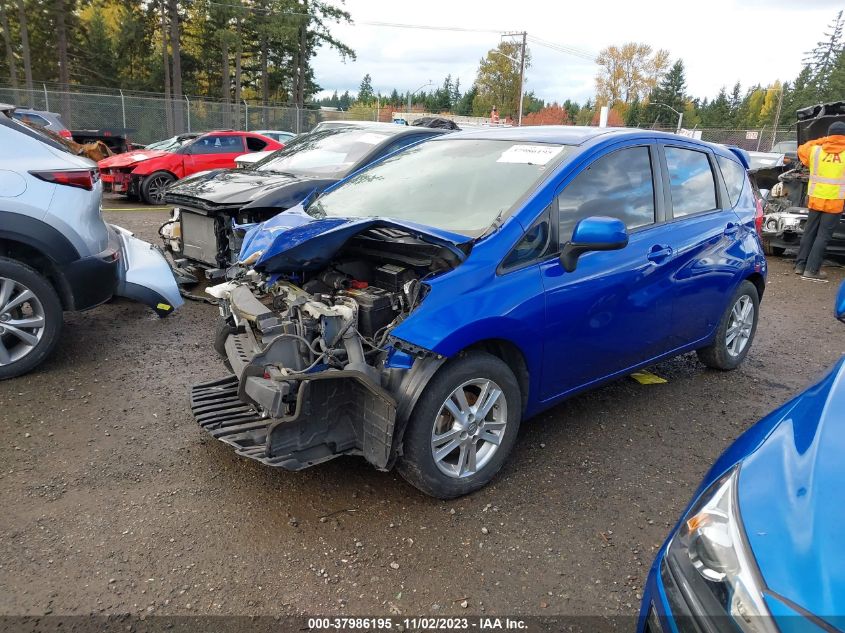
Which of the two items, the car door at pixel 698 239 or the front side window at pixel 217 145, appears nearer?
the car door at pixel 698 239

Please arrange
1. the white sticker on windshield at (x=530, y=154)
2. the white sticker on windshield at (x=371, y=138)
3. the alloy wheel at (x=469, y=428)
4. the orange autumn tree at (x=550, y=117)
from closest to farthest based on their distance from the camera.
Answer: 1. the alloy wheel at (x=469, y=428)
2. the white sticker on windshield at (x=530, y=154)
3. the white sticker on windshield at (x=371, y=138)
4. the orange autumn tree at (x=550, y=117)

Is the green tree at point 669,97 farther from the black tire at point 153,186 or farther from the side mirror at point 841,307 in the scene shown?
the side mirror at point 841,307

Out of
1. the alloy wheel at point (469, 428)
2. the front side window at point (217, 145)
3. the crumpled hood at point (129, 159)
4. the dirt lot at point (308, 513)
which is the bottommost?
the dirt lot at point (308, 513)

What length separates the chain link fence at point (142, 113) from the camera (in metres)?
23.0

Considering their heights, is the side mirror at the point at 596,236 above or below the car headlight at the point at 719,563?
above

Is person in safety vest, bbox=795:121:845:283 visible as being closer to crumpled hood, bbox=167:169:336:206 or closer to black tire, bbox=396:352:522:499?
crumpled hood, bbox=167:169:336:206

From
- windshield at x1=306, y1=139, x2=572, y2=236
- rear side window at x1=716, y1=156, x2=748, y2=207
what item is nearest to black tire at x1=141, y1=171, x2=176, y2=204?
windshield at x1=306, y1=139, x2=572, y2=236

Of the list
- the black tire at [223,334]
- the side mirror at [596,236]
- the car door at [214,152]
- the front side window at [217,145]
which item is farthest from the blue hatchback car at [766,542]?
the front side window at [217,145]

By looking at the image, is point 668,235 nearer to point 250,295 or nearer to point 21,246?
point 250,295

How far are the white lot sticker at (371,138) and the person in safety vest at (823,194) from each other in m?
5.71

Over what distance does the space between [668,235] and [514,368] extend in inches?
57.0

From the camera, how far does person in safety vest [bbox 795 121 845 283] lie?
25.3 ft

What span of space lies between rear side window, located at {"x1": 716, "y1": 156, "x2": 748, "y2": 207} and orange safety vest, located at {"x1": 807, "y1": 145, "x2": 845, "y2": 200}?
4.07 m

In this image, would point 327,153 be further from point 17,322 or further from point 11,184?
point 17,322
